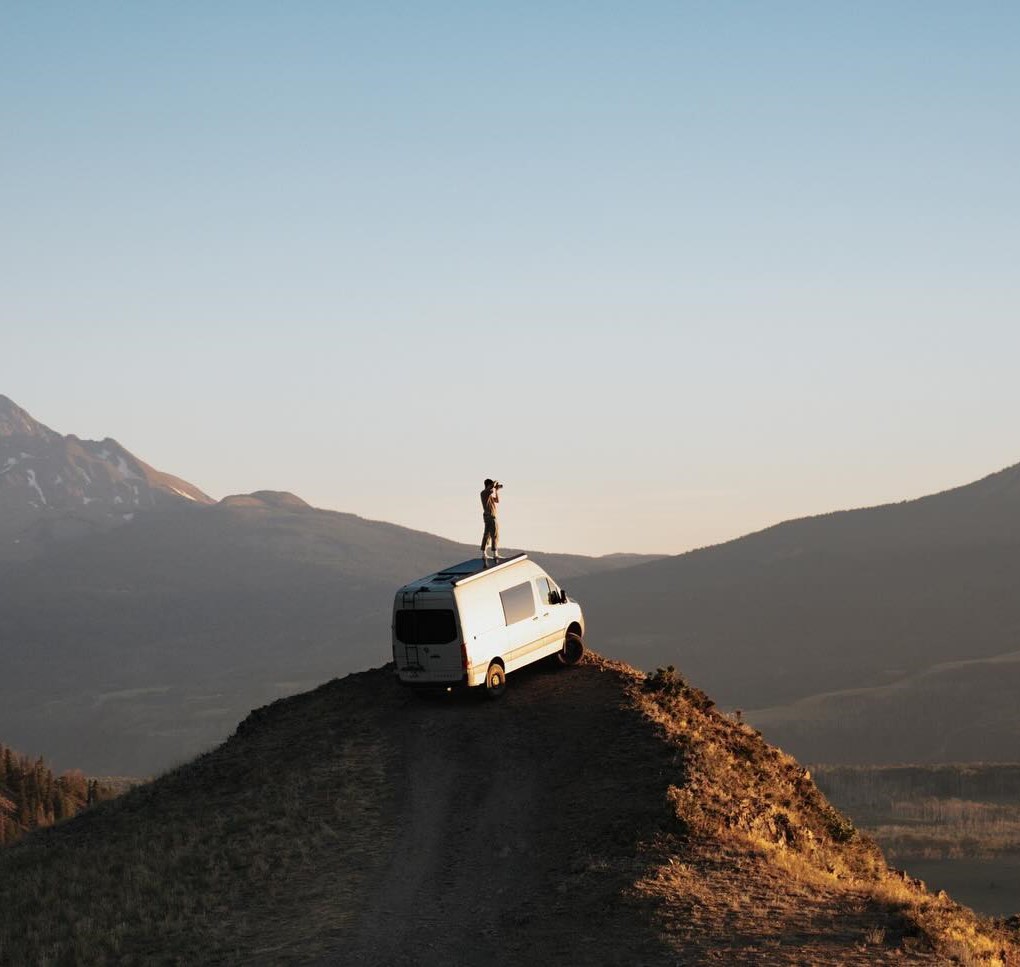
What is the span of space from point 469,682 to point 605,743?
417cm

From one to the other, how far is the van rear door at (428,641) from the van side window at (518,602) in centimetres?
184

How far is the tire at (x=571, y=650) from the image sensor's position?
36750 millimetres

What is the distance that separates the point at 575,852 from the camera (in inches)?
999

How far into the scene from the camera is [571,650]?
36.9 metres

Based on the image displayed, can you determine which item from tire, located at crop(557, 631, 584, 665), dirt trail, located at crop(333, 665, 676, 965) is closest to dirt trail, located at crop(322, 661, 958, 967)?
dirt trail, located at crop(333, 665, 676, 965)

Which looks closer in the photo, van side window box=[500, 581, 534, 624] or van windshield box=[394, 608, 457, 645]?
van windshield box=[394, 608, 457, 645]

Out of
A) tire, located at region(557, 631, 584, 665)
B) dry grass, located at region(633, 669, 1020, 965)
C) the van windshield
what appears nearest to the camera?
dry grass, located at region(633, 669, 1020, 965)

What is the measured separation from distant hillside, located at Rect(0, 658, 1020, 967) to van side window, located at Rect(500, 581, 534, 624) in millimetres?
1864

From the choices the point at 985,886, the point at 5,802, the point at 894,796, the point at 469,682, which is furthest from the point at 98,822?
the point at 894,796

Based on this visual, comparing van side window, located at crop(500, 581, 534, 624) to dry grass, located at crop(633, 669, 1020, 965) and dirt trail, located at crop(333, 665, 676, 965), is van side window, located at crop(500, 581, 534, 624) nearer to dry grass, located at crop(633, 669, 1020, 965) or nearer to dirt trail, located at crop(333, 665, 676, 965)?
dirt trail, located at crop(333, 665, 676, 965)

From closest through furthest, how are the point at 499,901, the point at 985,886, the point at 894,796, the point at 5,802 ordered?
the point at 499,901 < the point at 985,886 < the point at 5,802 < the point at 894,796

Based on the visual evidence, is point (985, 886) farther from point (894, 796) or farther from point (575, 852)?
point (575, 852)

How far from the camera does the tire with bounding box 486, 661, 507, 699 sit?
3406 centimetres

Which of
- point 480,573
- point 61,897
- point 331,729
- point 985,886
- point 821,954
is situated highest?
point 480,573
